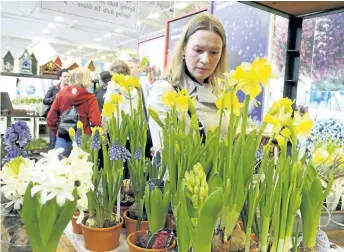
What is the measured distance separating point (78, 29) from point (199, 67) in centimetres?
1196

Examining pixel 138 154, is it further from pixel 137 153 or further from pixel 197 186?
pixel 197 186

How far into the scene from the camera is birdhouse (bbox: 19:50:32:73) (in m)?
3.50

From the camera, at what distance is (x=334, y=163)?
0.88 metres

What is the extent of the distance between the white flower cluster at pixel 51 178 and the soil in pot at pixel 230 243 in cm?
27

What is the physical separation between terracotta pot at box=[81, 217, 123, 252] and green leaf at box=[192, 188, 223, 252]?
0.33m

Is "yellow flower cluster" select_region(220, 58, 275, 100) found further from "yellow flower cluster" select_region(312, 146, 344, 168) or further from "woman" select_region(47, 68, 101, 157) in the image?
"woman" select_region(47, 68, 101, 157)

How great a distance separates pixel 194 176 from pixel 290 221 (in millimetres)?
220

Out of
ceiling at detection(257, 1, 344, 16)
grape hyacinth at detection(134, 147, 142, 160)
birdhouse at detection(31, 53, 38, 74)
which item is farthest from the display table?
birdhouse at detection(31, 53, 38, 74)

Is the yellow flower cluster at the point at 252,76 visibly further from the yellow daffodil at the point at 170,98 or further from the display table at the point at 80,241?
the display table at the point at 80,241

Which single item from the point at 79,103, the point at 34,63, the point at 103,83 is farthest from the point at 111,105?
the point at 34,63

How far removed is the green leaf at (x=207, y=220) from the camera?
53 cm

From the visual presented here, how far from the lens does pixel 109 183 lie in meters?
0.92

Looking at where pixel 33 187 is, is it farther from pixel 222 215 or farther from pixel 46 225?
pixel 222 215

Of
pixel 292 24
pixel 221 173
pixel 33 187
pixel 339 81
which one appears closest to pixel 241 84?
pixel 221 173
